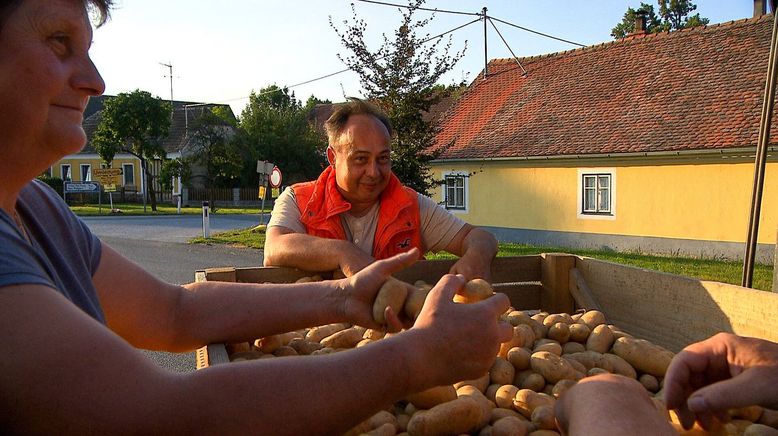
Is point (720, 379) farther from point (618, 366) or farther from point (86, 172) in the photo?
point (86, 172)

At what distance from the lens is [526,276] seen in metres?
3.43

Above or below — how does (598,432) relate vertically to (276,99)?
below

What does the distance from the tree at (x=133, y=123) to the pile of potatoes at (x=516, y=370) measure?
111 ft

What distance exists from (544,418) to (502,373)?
0.37 m

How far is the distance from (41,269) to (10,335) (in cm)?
19

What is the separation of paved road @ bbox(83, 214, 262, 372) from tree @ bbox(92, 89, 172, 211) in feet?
27.1

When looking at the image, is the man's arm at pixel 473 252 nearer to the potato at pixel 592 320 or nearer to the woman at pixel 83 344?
the potato at pixel 592 320

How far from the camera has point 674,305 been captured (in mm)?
2725

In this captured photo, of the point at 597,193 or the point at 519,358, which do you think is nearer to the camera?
the point at 519,358

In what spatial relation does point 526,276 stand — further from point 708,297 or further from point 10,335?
point 10,335

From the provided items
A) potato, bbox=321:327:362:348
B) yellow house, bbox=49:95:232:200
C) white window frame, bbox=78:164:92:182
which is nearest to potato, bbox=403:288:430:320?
potato, bbox=321:327:362:348

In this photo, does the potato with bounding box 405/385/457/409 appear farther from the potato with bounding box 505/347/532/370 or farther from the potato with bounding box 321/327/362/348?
the potato with bounding box 321/327/362/348

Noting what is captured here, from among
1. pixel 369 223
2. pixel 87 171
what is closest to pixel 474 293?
pixel 369 223

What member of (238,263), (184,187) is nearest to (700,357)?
(238,263)
